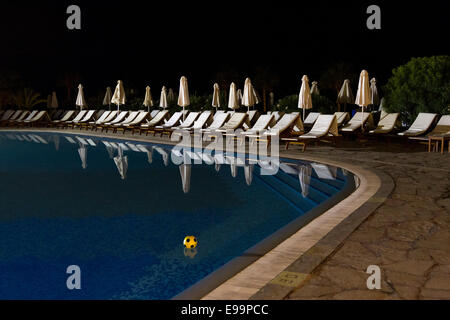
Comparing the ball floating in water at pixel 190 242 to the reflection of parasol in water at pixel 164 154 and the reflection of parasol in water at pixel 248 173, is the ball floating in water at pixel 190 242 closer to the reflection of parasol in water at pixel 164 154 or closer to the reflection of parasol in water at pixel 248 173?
the reflection of parasol in water at pixel 248 173

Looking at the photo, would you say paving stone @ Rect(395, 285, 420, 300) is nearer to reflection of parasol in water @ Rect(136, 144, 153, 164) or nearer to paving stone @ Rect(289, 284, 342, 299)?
paving stone @ Rect(289, 284, 342, 299)

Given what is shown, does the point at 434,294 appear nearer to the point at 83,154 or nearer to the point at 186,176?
the point at 186,176

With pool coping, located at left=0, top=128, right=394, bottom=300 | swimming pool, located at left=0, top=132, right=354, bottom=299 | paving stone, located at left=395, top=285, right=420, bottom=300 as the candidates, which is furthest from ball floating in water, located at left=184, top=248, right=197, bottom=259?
paving stone, located at left=395, top=285, right=420, bottom=300

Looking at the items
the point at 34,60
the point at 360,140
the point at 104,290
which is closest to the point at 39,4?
the point at 34,60

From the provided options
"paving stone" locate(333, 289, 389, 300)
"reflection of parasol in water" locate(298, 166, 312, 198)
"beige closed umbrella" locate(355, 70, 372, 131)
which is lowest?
"paving stone" locate(333, 289, 389, 300)

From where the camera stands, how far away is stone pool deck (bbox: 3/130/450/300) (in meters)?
2.54

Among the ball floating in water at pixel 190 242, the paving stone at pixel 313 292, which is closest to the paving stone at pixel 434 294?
the paving stone at pixel 313 292

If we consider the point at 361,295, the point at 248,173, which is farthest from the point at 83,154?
the point at 361,295

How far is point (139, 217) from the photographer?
200 inches

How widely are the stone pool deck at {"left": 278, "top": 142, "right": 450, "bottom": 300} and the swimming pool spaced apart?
2.71ft

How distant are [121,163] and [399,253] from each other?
711 centimetres

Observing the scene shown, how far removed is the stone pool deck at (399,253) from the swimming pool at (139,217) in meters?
0.82

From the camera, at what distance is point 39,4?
37.8 meters

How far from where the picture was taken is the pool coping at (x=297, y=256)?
8.66 feet
